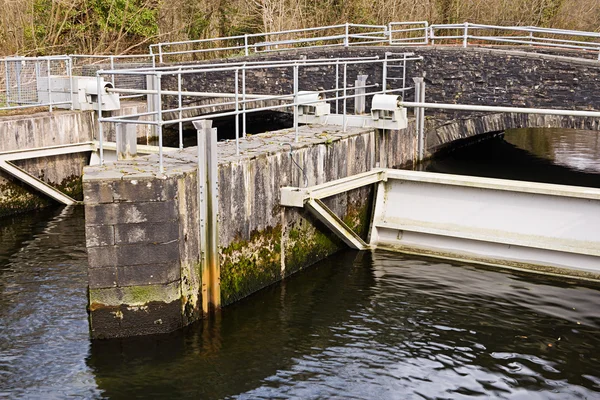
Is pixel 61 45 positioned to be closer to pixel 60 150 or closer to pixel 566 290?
pixel 60 150

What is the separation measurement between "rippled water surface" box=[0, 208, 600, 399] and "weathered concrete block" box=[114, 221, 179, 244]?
44.6 inches

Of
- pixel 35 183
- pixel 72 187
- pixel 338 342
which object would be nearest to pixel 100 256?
pixel 338 342

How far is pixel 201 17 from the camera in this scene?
3083 centimetres

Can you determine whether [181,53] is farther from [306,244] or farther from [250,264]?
[250,264]

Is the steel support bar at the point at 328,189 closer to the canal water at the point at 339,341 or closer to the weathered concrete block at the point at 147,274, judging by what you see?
the canal water at the point at 339,341

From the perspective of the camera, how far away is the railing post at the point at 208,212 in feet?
30.4

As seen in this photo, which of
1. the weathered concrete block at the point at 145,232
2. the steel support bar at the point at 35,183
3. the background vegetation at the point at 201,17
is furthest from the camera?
the background vegetation at the point at 201,17

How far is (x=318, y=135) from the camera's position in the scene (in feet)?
41.1

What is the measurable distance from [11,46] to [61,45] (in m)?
1.60

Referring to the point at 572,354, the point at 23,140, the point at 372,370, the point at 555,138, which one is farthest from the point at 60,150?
the point at 555,138

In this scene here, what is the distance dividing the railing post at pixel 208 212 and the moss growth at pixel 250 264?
0.92 ft

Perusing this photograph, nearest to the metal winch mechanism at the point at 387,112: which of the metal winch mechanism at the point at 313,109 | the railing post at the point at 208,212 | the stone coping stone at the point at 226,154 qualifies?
the stone coping stone at the point at 226,154

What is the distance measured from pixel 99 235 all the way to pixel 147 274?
681 mm

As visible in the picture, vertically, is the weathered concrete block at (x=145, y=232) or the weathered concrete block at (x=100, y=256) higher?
the weathered concrete block at (x=145, y=232)
